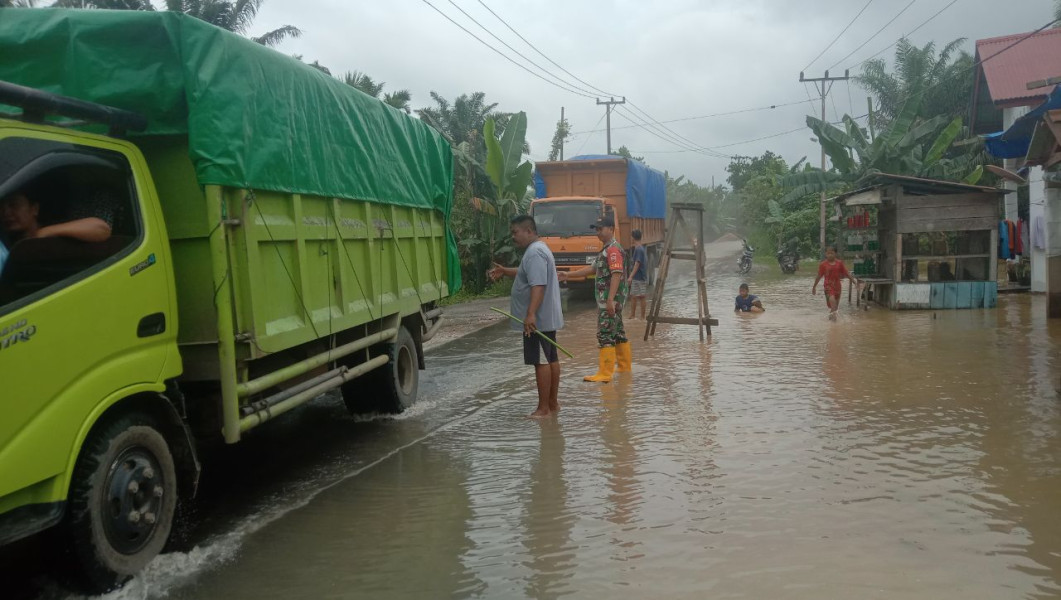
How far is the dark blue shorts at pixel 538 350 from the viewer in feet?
23.9

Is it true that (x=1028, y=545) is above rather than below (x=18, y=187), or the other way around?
below

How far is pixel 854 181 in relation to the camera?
2467 centimetres

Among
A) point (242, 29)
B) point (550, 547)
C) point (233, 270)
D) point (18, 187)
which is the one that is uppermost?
point (242, 29)

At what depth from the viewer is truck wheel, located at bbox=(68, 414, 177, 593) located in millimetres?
3500

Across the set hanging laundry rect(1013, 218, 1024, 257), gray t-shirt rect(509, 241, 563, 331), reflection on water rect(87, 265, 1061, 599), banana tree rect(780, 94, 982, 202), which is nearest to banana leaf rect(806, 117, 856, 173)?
banana tree rect(780, 94, 982, 202)

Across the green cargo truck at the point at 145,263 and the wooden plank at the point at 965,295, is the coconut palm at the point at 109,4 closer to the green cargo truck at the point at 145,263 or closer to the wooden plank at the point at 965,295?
the green cargo truck at the point at 145,263

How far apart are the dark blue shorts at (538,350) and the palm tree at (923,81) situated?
90.8 feet

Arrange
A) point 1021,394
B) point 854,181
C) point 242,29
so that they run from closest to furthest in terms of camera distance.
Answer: point 1021,394, point 854,181, point 242,29

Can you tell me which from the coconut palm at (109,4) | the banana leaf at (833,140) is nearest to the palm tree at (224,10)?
the coconut palm at (109,4)

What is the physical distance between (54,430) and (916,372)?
8.50m

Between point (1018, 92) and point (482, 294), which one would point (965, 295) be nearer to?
point (1018, 92)

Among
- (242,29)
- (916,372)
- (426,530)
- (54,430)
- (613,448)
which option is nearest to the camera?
(54,430)

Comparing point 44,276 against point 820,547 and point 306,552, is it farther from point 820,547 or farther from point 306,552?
point 820,547

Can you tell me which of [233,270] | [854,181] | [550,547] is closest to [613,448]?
[550,547]
